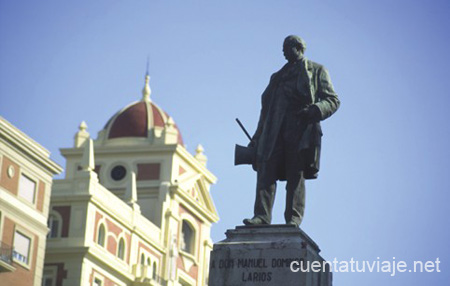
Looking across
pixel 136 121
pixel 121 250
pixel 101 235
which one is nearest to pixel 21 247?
pixel 101 235

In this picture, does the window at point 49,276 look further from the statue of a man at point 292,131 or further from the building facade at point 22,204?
the statue of a man at point 292,131

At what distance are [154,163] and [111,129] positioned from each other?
3.59m

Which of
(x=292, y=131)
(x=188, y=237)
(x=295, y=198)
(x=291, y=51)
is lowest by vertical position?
(x=295, y=198)

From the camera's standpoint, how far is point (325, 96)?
18.5 meters

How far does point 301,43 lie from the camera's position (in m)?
18.9

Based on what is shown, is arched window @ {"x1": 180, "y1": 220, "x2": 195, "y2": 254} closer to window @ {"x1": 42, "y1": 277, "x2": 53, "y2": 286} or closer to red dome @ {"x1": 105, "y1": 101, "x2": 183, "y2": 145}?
red dome @ {"x1": 105, "y1": 101, "x2": 183, "y2": 145}

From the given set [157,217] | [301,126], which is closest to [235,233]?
[301,126]

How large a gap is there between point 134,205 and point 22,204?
1367 centimetres

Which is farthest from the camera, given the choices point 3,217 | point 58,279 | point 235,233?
point 58,279

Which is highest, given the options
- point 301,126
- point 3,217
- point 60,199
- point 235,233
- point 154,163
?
point 154,163

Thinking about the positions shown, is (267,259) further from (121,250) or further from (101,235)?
(121,250)

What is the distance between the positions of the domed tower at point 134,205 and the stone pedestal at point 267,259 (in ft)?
143

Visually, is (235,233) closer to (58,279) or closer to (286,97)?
(286,97)

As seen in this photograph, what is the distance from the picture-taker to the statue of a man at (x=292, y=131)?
18.3 m
